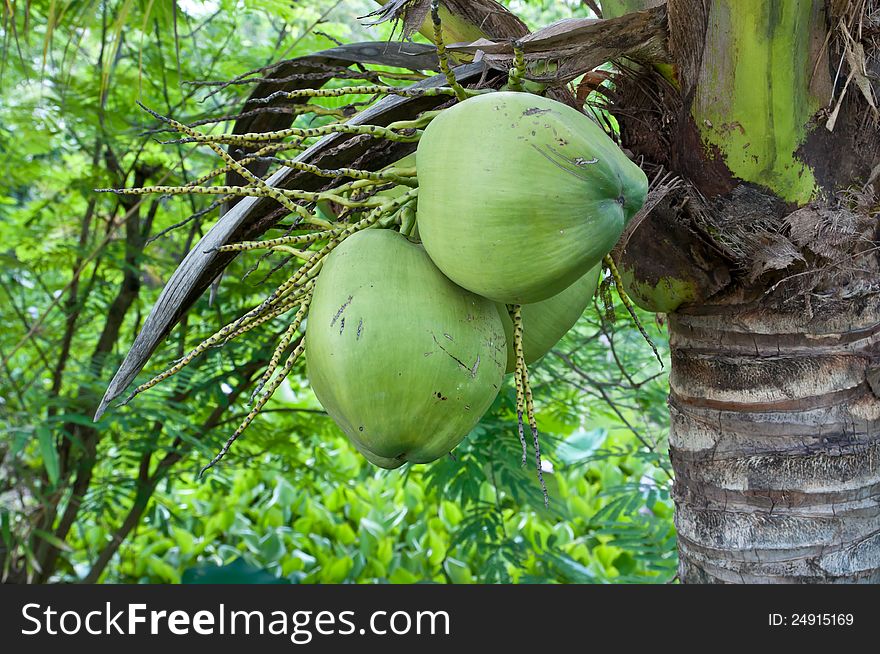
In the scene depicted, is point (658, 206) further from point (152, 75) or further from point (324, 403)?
point (152, 75)

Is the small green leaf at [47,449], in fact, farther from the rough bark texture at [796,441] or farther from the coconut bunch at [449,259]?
the rough bark texture at [796,441]

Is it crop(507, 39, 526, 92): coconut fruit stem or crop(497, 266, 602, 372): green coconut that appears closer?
crop(507, 39, 526, 92): coconut fruit stem

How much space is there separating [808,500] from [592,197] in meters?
0.61

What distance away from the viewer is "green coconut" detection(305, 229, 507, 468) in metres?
0.68

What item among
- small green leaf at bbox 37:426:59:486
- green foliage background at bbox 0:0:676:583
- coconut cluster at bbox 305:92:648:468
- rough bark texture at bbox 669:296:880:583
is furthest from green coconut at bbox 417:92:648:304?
small green leaf at bbox 37:426:59:486

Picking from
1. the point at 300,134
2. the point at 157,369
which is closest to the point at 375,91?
the point at 300,134

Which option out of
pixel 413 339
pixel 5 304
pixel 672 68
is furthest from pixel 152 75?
pixel 413 339

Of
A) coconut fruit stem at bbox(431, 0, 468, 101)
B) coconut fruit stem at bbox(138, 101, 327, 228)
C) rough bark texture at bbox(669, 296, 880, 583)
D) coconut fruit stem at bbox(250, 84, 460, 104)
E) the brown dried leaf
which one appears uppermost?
the brown dried leaf

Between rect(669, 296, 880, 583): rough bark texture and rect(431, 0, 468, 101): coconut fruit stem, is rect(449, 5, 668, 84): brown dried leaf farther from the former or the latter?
rect(669, 296, 880, 583): rough bark texture

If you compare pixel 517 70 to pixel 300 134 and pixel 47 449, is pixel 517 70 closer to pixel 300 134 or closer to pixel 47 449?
pixel 300 134

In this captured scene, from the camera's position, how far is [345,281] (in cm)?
69

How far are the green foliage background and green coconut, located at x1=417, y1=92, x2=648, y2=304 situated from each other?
114 cm

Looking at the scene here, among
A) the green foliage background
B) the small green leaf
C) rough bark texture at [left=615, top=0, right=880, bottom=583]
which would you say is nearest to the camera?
rough bark texture at [left=615, top=0, right=880, bottom=583]

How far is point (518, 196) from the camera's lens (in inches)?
24.9
